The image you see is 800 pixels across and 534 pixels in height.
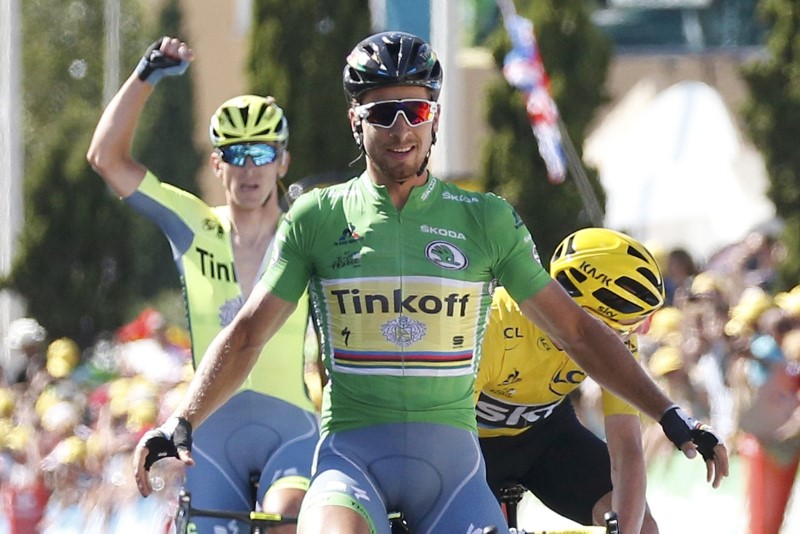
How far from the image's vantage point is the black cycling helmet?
5105mm

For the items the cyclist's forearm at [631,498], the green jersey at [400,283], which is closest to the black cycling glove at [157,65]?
the green jersey at [400,283]

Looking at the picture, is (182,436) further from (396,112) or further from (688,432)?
(688,432)

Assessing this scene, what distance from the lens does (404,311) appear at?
5.04 metres

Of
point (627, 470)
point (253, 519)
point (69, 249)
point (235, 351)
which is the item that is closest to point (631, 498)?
point (627, 470)

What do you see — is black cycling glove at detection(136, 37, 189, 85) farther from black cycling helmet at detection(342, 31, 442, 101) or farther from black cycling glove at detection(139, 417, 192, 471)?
black cycling glove at detection(139, 417, 192, 471)

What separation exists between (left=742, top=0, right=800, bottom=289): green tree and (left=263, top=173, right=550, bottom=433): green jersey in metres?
11.6

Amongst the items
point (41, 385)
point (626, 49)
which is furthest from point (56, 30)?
point (41, 385)

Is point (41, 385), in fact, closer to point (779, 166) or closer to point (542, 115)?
point (542, 115)

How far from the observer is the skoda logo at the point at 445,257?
505 cm

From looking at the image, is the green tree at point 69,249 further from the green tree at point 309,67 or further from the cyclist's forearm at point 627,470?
the cyclist's forearm at point 627,470

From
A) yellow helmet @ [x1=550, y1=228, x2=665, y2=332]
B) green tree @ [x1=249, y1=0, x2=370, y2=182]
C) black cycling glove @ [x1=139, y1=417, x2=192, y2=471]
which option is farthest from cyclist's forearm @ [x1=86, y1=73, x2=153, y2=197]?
green tree @ [x1=249, y1=0, x2=370, y2=182]

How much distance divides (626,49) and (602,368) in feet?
101

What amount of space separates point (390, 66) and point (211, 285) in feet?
7.04

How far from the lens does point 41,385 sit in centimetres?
1583
